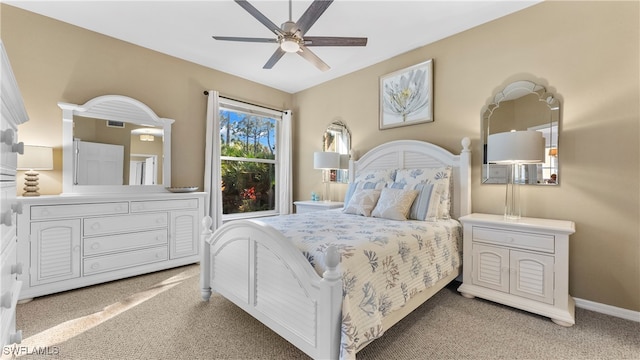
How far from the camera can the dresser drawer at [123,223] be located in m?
2.75

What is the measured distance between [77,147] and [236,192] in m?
2.06

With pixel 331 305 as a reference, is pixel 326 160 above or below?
above

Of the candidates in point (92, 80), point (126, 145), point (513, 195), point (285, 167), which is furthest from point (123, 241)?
point (513, 195)

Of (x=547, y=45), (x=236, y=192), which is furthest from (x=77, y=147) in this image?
(x=547, y=45)

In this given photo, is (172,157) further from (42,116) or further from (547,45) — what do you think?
(547,45)

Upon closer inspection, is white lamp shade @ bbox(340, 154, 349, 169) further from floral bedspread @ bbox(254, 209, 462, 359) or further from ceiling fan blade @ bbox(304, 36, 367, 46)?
ceiling fan blade @ bbox(304, 36, 367, 46)

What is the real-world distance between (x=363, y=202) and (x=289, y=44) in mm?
1626

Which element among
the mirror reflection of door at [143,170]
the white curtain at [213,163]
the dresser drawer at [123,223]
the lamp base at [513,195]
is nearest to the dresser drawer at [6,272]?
the dresser drawer at [123,223]

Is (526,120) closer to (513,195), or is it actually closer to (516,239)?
(513,195)

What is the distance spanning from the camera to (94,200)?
9.04 ft

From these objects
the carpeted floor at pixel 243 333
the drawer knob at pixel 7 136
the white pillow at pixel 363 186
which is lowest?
the carpeted floor at pixel 243 333

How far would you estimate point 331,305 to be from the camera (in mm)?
1395

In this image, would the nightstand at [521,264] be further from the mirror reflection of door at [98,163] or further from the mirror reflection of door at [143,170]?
the mirror reflection of door at [98,163]

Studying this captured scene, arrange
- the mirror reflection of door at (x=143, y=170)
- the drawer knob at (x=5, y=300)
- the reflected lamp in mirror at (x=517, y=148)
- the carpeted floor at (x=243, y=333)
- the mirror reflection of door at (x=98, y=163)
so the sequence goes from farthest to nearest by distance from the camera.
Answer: the mirror reflection of door at (x=143, y=170) → the mirror reflection of door at (x=98, y=163) → the reflected lamp in mirror at (x=517, y=148) → the carpeted floor at (x=243, y=333) → the drawer knob at (x=5, y=300)
